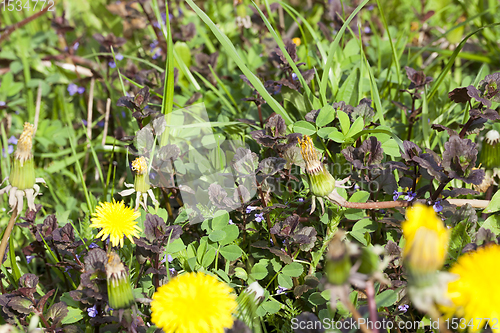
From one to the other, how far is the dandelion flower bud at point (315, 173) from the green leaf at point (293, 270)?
0.36 m

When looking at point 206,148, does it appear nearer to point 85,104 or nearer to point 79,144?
point 79,144

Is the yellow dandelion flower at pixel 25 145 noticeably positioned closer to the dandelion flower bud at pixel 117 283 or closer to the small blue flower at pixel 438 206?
the dandelion flower bud at pixel 117 283

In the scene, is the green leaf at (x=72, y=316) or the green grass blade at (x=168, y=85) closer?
the green leaf at (x=72, y=316)

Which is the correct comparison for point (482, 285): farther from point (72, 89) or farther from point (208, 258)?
point (72, 89)

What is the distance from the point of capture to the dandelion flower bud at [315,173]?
159 cm

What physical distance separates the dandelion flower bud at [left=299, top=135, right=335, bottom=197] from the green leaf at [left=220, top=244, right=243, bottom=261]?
0.47 m

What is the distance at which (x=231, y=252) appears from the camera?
186 centimetres

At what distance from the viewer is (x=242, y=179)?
6.57 feet

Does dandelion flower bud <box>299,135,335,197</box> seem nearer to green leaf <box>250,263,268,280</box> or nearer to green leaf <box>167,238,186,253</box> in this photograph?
green leaf <box>250,263,268,280</box>

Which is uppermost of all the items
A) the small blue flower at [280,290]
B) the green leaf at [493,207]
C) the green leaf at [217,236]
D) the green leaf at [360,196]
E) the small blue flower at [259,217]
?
the green leaf at [360,196]

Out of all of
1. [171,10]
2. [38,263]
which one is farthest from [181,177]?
[171,10]

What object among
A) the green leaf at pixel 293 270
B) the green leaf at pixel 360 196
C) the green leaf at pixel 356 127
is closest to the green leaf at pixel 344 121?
the green leaf at pixel 356 127

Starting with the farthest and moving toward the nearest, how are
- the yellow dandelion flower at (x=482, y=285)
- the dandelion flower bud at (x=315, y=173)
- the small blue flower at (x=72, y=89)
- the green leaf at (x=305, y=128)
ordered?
1. the small blue flower at (x=72, y=89)
2. the green leaf at (x=305, y=128)
3. the dandelion flower bud at (x=315, y=173)
4. the yellow dandelion flower at (x=482, y=285)

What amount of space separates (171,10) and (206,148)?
161cm
